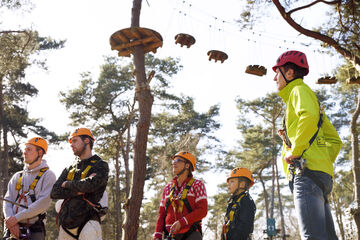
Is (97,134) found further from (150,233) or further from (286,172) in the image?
(286,172)

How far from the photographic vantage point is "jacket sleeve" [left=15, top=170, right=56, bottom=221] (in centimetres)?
430

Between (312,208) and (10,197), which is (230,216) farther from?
(10,197)

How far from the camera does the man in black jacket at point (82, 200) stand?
3854 mm

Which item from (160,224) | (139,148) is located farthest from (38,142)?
(139,148)

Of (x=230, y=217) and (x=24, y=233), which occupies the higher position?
(x=230, y=217)

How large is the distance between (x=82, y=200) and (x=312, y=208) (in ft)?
7.80

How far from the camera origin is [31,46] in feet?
50.9

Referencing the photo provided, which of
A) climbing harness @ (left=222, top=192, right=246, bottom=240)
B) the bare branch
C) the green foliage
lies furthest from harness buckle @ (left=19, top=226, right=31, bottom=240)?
the green foliage

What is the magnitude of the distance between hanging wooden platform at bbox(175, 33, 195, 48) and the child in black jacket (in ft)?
17.1

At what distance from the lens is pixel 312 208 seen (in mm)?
2600

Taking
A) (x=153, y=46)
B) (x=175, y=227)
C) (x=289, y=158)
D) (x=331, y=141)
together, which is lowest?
(x=175, y=227)

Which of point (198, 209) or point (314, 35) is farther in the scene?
point (314, 35)

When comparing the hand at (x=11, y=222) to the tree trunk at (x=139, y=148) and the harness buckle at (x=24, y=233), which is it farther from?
the tree trunk at (x=139, y=148)

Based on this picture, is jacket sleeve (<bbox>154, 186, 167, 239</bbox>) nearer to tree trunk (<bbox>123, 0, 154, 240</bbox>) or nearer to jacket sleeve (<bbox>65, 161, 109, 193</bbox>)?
jacket sleeve (<bbox>65, 161, 109, 193</bbox>)
